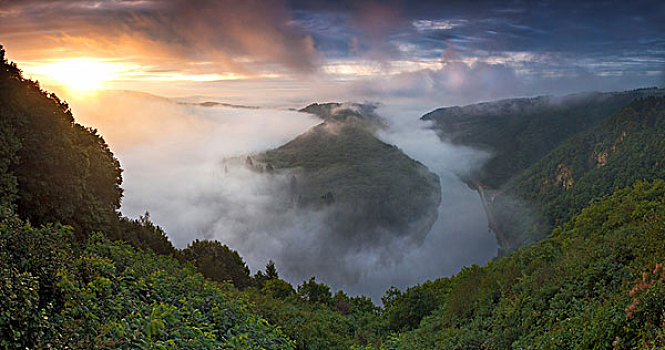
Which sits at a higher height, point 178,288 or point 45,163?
point 45,163

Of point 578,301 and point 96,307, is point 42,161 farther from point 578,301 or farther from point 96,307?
point 578,301

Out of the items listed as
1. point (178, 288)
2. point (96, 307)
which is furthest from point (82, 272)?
point (178, 288)

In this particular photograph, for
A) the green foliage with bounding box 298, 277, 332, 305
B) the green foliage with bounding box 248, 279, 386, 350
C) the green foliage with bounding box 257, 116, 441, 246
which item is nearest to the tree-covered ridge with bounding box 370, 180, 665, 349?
the green foliage with bounding box 248, 279, 386, 350

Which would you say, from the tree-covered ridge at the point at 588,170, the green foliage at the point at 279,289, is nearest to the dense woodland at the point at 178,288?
the green foliage at the point at 279,289

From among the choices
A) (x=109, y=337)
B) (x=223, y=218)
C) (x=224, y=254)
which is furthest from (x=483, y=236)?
(x=109, y=337)

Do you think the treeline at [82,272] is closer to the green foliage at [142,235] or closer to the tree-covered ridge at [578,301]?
the green foliage at [142,235]

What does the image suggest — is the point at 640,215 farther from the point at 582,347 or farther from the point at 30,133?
the point at 30,133

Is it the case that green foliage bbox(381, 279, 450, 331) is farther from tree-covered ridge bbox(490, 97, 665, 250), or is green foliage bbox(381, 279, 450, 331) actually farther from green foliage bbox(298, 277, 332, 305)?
tree-covered ridge bbox(490, 97, 665, 250)
